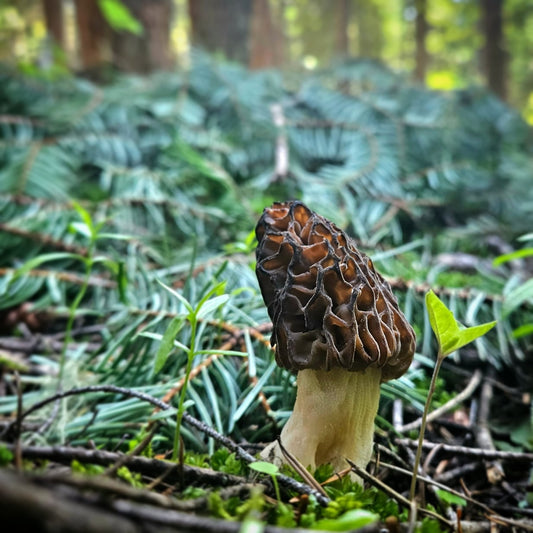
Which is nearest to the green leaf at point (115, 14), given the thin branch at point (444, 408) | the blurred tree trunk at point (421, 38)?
the thin branch at point (444, 408)

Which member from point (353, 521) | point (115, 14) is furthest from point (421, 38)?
point (353, 521)

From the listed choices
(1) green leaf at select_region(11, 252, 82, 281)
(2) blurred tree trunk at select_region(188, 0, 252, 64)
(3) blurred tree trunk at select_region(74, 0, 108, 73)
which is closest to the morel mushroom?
(1) green leaf at select_region(11, 252, 82, 281)

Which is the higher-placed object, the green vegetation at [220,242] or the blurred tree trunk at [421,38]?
the blurred tree trunk at [421,38]

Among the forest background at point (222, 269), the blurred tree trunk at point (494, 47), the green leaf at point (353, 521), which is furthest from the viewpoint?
the blurred tree trunk at point (494, 47)

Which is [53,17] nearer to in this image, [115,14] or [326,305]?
[115,14]

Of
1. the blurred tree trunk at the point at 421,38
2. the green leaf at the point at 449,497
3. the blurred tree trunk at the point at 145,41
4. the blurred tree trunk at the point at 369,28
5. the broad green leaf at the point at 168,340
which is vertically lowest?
the green leaf at the point at 449,497

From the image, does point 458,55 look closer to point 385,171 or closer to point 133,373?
point 385,171

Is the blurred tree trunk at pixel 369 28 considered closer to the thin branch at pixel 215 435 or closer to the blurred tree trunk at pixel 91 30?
the blurred tree trunk at pixel 91 30
